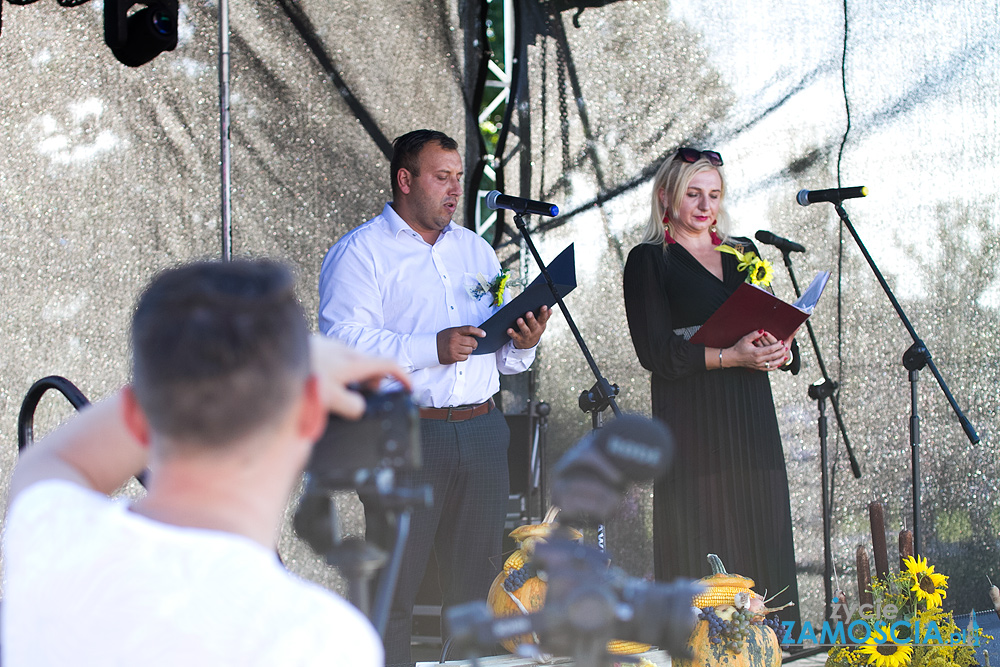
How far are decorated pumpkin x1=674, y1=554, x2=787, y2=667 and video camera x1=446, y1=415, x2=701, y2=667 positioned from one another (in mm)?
1514

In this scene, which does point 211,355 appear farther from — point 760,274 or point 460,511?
point 760,274

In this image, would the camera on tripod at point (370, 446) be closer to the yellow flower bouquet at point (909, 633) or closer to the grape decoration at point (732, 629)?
the grape decoration at point (732, 629)

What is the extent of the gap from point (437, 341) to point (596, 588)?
6.01ft

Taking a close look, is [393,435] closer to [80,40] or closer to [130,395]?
[130,395]

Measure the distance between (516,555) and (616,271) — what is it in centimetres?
184

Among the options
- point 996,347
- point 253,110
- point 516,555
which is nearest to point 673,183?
point 516,555

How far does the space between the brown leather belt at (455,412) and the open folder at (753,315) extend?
26.8 inches

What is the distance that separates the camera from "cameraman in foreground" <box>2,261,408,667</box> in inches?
25.1

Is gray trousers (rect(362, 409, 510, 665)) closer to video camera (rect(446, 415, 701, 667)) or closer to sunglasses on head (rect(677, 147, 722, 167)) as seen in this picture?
sunglasses on head (rect(677, 147, 722, 167))

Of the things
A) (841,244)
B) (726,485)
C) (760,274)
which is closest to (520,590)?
(726,485)

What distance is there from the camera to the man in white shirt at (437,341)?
8.40 feet

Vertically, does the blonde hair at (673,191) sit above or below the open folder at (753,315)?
above

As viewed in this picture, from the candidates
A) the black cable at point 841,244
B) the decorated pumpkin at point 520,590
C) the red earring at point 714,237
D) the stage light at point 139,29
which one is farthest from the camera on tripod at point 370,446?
the black cable at point 841,244

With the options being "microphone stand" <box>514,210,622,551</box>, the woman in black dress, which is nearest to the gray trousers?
"microphone stand" <box>514,210,622,551</box>
